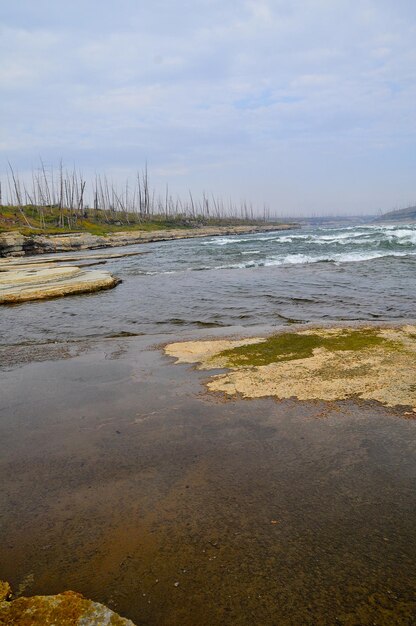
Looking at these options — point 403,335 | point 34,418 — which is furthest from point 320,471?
point 403,335

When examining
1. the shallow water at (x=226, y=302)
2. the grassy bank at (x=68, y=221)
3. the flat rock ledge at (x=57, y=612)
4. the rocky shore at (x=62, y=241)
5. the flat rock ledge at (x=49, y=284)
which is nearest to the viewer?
the flat rock ledge at (x=57, y=612)

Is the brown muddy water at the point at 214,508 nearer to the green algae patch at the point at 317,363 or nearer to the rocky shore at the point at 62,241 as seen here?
the green algae patch at the point at 317,363

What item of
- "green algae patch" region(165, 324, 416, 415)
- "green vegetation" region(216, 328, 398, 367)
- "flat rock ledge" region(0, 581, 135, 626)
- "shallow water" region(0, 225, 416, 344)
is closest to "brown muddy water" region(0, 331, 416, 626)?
"flat rock ledge" region(0, 581, 135, 626)

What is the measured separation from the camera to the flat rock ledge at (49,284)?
54.9 ft

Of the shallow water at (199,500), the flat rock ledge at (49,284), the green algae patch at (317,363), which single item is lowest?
the shallow water at (199,500)

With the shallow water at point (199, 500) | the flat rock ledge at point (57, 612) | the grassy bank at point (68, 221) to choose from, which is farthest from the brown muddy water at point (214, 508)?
the grassy bank at point (68, 221)

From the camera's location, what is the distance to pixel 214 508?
3512 millimetres

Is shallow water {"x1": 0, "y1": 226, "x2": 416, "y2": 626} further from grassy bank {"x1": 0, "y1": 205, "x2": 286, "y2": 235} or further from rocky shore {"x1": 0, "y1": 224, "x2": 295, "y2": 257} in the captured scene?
grassy bank {"x1": 0, "y1": 205, "x2": 286, "y2": 235}

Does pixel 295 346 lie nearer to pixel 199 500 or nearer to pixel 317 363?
pixel 317 363

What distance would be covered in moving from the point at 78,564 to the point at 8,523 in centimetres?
91

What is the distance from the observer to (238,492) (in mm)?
3717

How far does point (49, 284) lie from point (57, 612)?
1722cm

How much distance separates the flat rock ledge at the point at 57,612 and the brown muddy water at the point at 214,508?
192 millimetres

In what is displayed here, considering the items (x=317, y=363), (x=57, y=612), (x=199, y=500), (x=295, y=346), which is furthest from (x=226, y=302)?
(x=57, y=612)
